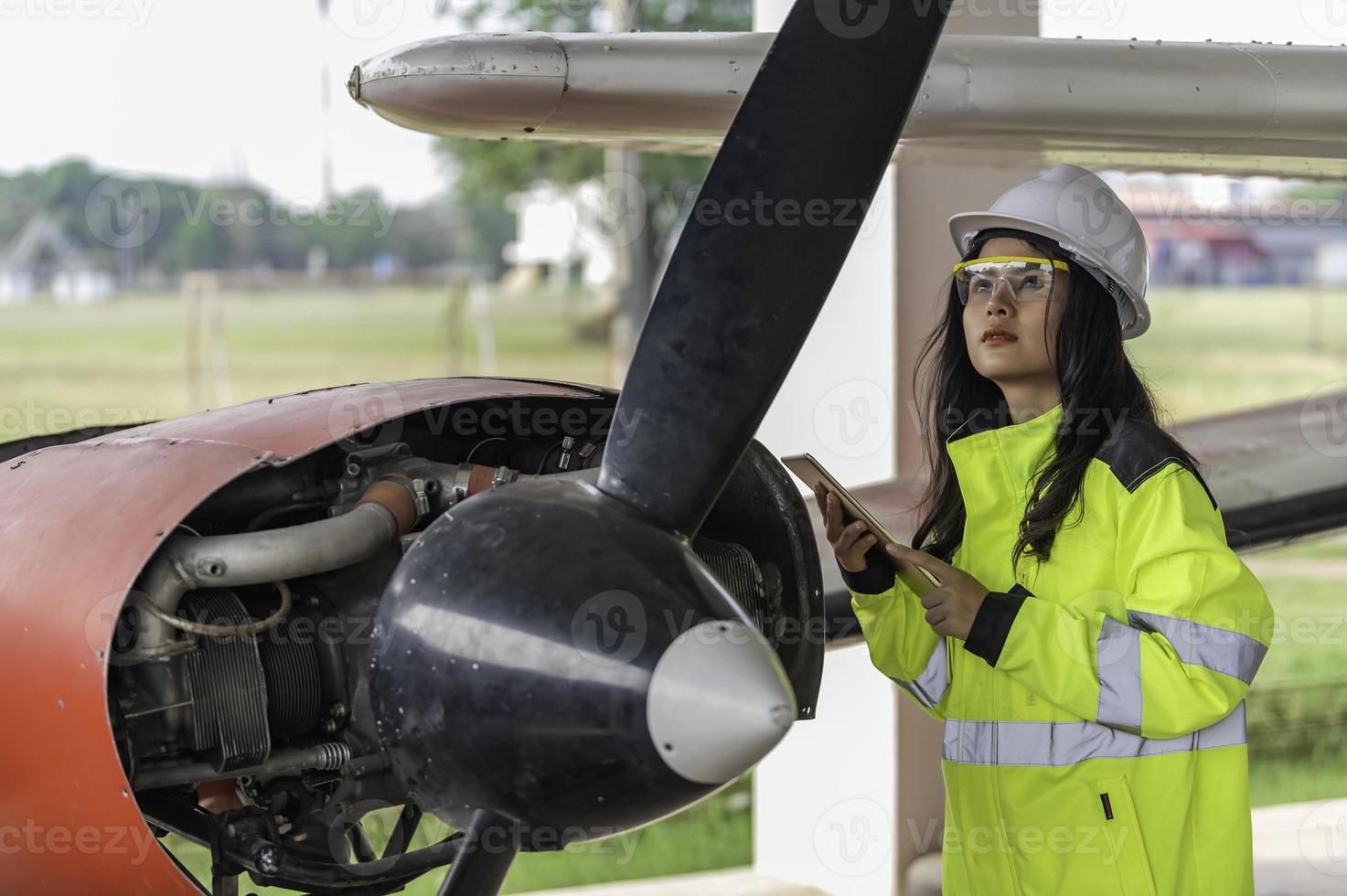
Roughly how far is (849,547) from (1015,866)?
624 mm

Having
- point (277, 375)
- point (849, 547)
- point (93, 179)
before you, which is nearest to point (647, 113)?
point (849, 547)

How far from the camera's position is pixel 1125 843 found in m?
2.43

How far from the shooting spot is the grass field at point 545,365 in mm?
7078

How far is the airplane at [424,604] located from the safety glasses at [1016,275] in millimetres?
527

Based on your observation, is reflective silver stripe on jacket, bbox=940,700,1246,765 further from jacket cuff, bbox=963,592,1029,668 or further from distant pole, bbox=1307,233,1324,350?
distant pole, bbox=1307,233,1324,350

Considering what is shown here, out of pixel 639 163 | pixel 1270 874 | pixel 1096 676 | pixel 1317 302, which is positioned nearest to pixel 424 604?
pixel 1096 676

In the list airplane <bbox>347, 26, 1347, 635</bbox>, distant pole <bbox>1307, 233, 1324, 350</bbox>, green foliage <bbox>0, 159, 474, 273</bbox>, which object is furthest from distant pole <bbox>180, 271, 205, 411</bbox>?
distant pole <bbox>1307, 233, 1324, 350</bbox>

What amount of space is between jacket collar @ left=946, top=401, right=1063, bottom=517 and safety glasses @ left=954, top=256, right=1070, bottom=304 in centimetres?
21

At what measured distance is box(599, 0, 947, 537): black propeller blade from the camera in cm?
215

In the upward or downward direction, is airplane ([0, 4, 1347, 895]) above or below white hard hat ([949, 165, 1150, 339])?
below

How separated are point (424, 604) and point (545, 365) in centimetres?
1909

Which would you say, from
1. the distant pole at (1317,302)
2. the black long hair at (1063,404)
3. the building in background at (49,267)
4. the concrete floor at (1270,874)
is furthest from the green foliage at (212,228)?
the black long hair at (1063,404)

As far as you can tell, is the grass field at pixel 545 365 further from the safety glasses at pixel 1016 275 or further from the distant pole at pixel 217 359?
the safety glasses at pixel 1016 275

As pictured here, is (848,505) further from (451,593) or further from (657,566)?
(451,593)
